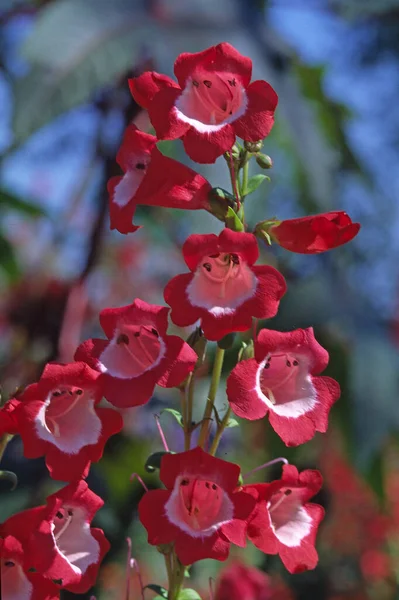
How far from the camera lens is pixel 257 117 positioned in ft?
1.35

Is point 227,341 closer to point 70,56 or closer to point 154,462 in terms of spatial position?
point 154,462

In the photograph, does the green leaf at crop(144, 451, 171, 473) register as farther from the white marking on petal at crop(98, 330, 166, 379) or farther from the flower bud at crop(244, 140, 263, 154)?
the flower bud at crop(244, 140, 263, 154)

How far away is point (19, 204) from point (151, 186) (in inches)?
19.6

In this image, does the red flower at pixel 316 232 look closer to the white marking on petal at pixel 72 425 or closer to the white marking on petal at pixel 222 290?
the white marking on petal at pixel 222 290

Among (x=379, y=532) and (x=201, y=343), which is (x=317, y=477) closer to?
(x=201, y=343)

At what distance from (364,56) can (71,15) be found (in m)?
2.12

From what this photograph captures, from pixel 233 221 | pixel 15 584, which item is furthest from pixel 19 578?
pixel 233 221

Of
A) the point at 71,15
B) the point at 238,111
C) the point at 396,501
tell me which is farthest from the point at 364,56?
the point at 238,111

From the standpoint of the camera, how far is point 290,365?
447 mm

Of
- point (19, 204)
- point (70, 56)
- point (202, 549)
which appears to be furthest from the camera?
point (19, 204)

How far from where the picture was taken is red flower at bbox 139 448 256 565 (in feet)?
1.22

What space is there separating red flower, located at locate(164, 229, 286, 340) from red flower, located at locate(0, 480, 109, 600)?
4.1 inches

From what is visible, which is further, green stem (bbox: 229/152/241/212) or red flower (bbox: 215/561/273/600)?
red flower (bbox: 215/561/273/600)

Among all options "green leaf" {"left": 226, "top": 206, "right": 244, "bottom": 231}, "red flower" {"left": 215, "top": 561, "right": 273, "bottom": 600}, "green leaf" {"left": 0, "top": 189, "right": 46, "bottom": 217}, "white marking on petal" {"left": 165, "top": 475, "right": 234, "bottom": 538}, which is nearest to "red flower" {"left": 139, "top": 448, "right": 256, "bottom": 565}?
"white marking on petal" {"left": 165, "top": 475, "right": 234, "bottom": 538}
